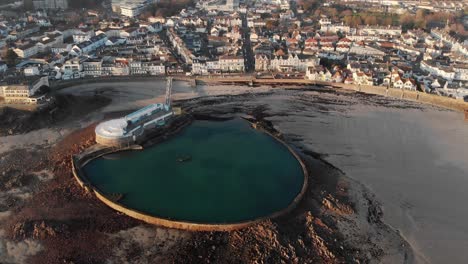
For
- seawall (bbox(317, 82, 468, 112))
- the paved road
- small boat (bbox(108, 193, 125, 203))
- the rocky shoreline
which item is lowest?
the rocky shoreline

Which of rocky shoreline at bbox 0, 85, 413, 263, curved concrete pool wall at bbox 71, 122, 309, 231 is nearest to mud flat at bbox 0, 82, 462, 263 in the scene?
rocky shoreline at bbox 0, 85, 413, 263

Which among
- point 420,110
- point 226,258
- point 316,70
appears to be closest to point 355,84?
point 316,70

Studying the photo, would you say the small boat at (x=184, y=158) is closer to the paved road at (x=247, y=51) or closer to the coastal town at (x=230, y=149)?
the coastal town at (x=230, y=149)

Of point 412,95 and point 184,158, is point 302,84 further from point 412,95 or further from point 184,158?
point 184,158

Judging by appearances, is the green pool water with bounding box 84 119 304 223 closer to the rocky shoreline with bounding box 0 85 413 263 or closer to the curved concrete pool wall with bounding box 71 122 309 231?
the curved concrete pool wall with bounding box 71 122 309 231

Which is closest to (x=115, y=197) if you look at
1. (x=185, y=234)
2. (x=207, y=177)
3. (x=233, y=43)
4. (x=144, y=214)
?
(x=144, y=214)

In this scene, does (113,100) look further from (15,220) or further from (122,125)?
(15,220)

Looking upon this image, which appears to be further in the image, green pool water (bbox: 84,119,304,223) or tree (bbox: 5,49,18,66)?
tree (bbox: 5,49,18,66)
